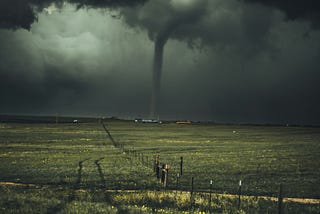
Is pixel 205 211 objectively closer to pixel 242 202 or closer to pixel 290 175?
pixel 242 202

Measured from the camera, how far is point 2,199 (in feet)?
62.0

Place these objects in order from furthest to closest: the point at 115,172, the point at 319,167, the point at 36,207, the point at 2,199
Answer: the point at 319,167
the point at 115,172
the point at 2,199
the point at 36,207

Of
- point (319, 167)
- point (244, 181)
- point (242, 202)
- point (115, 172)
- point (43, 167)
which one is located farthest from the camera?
point (319, 167)

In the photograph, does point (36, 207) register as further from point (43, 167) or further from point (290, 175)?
point (290, 175)

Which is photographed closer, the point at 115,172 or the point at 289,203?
the point at 289,203

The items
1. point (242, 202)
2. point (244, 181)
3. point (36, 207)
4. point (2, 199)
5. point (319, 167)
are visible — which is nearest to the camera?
point (36, 207)

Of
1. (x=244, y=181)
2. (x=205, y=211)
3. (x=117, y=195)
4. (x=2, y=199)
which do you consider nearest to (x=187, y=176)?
(x=244, y=181)

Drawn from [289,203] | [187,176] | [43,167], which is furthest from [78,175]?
[289,203]

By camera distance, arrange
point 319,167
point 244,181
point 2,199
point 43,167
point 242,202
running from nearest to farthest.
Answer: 1. point 2,199
2. point 242,202
3. point 244,181
4. point 43,167
5. point 319,167

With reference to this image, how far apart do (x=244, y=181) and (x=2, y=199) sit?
1897 centimetres

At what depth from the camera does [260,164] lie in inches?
1665

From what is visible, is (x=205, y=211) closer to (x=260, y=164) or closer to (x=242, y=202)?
(x=242, y=202)

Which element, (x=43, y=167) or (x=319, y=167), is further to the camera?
(x=319, y=167)

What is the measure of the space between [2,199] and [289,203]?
1586 cm
